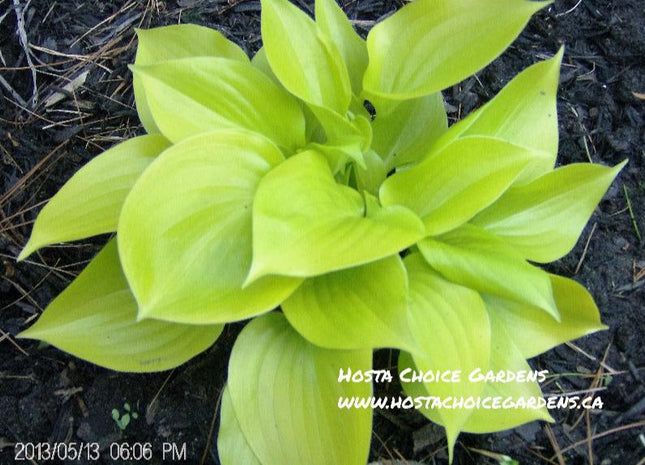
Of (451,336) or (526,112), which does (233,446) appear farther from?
(526,112)

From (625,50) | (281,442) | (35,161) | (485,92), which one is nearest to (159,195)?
(281,442)

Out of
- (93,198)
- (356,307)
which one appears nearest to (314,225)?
(356,307)

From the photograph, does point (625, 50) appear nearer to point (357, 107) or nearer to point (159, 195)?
point (357, 107)

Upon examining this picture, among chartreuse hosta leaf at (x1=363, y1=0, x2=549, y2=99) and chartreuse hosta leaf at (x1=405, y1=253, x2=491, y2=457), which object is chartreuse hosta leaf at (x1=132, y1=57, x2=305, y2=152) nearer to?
chartreuse hosta leaf at (x1=363, y1=0, x2=549, y2=99)

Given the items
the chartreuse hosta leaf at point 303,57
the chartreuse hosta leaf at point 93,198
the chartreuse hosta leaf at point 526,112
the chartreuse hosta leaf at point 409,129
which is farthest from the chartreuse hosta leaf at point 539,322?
the chartreuse hosta leaf at point 93,198

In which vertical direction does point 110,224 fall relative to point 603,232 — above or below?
above

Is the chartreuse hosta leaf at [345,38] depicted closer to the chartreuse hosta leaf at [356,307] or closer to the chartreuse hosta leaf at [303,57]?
the chartreuse hosta leaf at [303,57]
